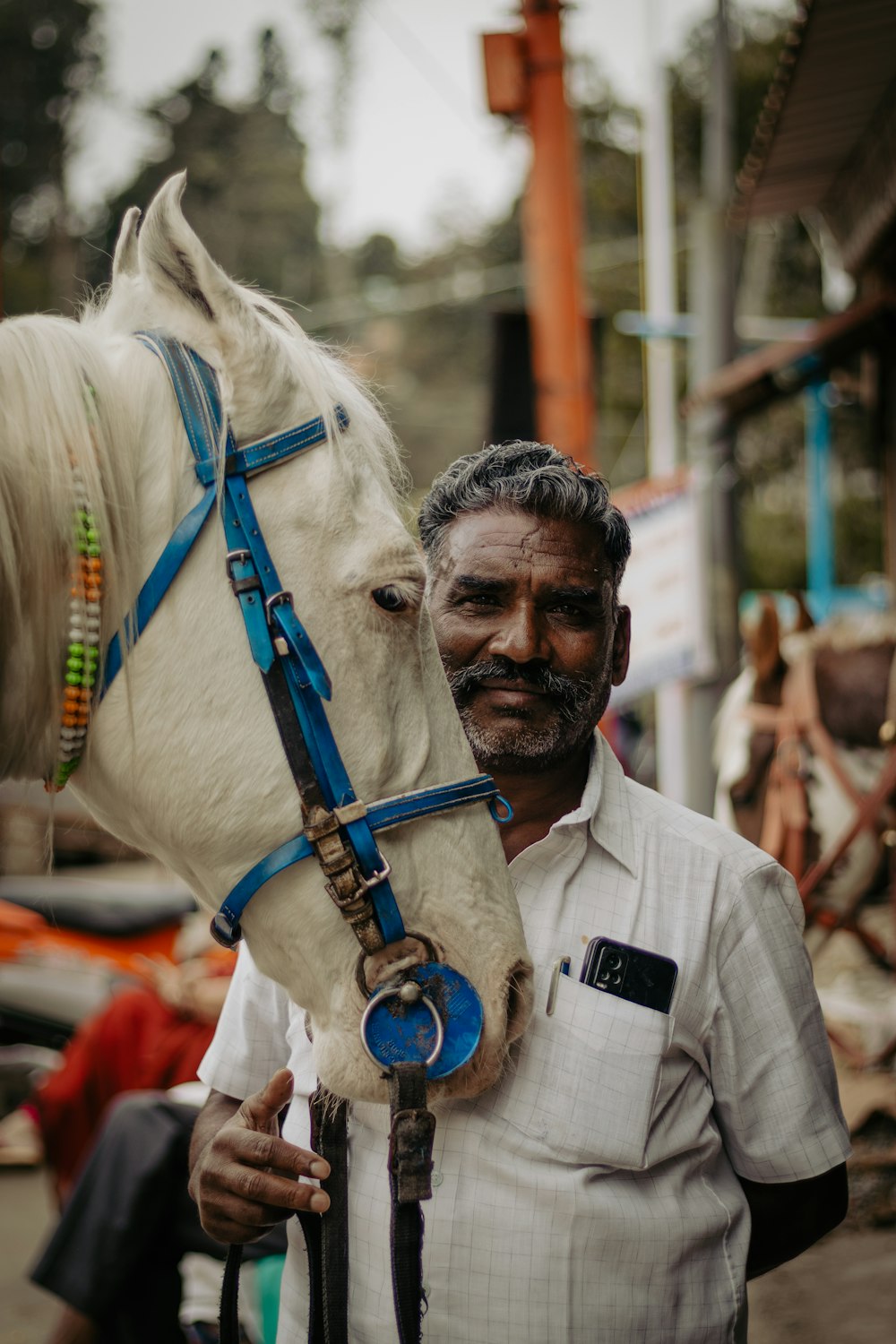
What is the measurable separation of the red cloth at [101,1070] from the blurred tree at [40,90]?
34.9 ft

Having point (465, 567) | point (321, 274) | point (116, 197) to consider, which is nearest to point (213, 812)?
point (465, 567)

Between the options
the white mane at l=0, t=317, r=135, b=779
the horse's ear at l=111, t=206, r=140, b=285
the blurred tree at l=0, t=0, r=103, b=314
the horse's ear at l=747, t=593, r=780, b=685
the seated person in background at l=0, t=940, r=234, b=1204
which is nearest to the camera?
the white mane at l=0, t=317, r=135, b=779

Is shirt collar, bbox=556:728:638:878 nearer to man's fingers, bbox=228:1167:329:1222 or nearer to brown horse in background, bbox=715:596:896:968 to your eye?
man's fingers, bbox=228:1167:329:1222

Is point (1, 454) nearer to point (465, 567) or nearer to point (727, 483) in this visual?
point (465, 567)

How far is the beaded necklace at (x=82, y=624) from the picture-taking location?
1.31 metres

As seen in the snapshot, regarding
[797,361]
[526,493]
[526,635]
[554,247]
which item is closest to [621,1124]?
[526,635]

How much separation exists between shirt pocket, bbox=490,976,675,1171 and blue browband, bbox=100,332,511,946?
313 mm

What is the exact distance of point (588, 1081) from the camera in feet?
4.91

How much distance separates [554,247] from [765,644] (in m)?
→ 1.82

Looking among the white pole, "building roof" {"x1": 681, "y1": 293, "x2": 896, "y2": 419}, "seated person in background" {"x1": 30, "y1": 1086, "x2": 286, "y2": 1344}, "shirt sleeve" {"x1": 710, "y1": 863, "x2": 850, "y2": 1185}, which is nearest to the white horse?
"shirt sleeve" {"x1": 710, "y1": 863, "x2": 850, "y2": 1185}

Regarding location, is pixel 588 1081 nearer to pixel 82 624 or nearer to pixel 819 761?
pixel 82 624

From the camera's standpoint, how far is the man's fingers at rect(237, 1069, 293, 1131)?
1.45 meters

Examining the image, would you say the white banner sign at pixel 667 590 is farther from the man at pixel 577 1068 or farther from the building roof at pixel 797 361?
the man at pixel 577 1068

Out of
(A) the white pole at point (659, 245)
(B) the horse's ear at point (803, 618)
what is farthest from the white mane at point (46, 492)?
(A) the white pole at point (659, 245)
